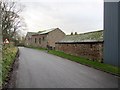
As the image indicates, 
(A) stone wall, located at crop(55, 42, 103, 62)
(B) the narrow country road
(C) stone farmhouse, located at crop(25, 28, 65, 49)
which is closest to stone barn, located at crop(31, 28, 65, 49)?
(C) stone farmhouse, located at crop(25, 28, 65, 49)

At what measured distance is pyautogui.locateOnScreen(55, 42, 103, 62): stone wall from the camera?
68.7 ft

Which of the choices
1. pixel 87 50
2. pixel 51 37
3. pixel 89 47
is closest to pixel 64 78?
pixel 89 47

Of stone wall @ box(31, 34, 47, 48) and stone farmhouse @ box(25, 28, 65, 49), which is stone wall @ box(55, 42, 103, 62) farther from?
stone wall @ box(31, 34, 47, 48)

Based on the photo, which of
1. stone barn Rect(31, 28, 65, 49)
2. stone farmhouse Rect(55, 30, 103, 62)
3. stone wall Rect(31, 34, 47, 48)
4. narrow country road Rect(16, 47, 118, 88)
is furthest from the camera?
stone wall Rect(31, 34, 47, 48)

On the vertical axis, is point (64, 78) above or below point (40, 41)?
below

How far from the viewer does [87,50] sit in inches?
950

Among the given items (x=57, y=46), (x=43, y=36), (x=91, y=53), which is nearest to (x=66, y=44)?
(x=57, y=46)

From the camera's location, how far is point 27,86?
8898 mm

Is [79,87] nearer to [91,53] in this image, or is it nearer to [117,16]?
[117,16]

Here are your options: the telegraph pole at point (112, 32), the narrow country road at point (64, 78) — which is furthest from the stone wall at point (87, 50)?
the narrow country road at point (64, 78)

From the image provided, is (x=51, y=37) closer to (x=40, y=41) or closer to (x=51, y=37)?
(x=51, y=37)

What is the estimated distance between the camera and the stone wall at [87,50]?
20928mm

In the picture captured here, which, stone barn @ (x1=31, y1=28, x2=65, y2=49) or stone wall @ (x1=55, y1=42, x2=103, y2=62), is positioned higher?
stone barn @ (x1=31, y1=28, x2=65, y2=49)

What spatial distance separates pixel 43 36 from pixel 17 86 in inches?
2172
